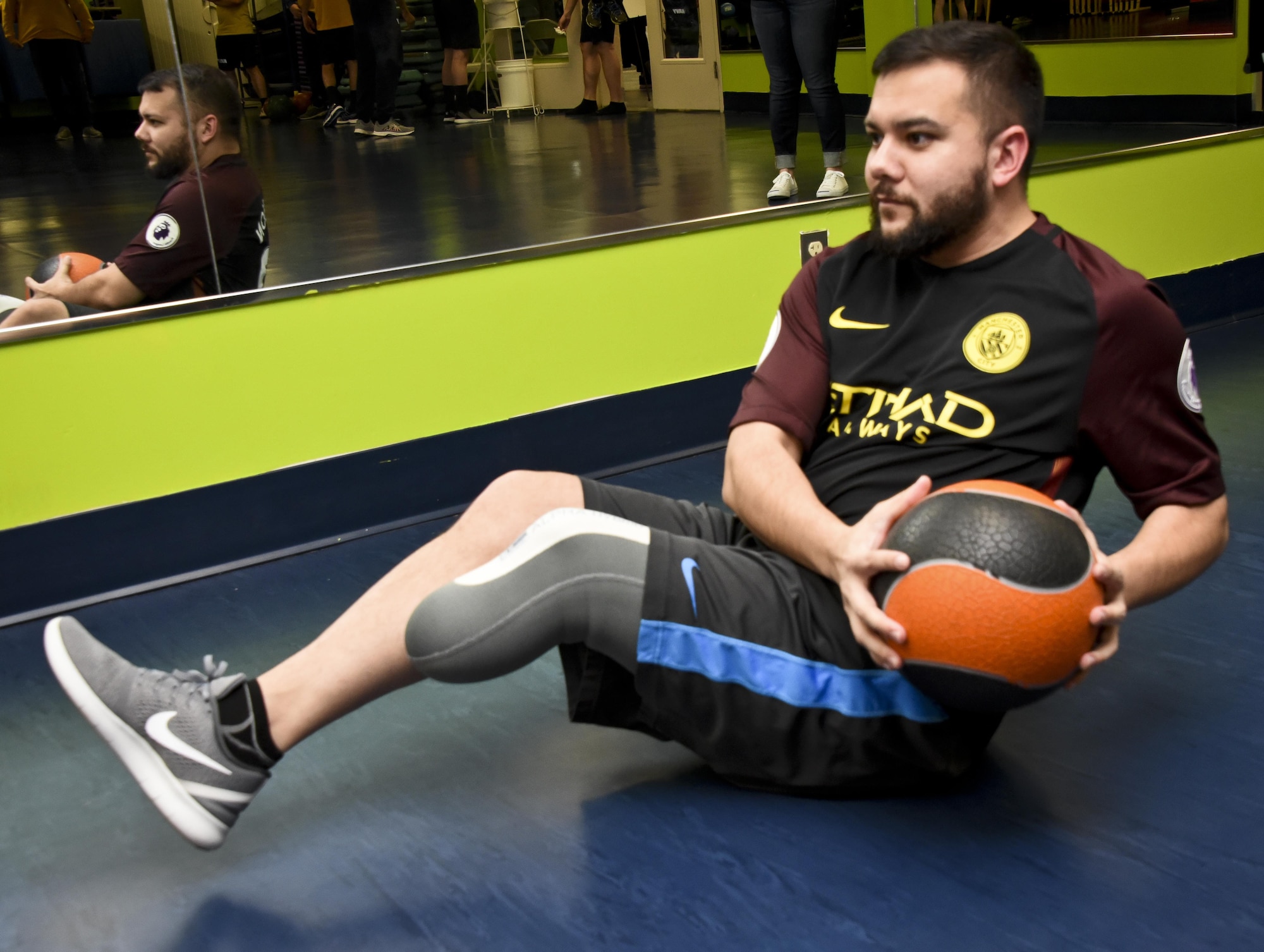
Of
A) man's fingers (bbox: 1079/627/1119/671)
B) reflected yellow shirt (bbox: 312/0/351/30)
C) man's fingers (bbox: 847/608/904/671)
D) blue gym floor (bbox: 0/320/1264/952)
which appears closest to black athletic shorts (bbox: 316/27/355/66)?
reflected yellow shirt (bbox: 312/0/351/30)

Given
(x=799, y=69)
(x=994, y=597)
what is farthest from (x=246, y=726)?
(x=799, y=69)

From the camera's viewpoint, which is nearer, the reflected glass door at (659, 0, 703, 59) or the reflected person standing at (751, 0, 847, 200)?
the reflected person standing at (751, 0, 847, 200)

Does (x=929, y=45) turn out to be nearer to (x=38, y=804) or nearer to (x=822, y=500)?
(x=822, y=500)

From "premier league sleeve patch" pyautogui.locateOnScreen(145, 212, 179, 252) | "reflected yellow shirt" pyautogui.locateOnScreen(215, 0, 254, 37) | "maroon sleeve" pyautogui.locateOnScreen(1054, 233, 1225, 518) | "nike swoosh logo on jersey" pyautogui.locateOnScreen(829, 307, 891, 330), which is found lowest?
"maroon sleeve" pyautogui.locateOnScreen(1054, 233, 1225, 518)

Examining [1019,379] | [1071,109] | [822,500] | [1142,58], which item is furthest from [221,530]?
[1142,58]

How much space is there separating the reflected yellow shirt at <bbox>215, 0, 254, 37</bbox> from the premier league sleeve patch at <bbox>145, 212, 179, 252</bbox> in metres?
0.42

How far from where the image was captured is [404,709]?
202 centimetres

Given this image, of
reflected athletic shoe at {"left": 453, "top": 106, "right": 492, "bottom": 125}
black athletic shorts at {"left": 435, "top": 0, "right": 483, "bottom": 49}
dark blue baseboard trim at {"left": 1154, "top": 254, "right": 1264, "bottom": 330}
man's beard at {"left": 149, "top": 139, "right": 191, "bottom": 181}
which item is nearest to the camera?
man's beard at {"left": 149, "top": 139, "right": 191, "bottom": 181}

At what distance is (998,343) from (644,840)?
2.55 ft

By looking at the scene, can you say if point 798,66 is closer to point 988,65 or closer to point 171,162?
point 171,162

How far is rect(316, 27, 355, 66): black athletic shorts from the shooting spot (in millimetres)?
2877

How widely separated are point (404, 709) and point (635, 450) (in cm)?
137

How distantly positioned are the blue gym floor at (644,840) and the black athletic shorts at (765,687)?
97 mm

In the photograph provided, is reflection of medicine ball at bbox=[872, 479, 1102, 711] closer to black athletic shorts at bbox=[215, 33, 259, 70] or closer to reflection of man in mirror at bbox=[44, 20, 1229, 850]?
reflection of man in mirror at bbox=[44, 20, 1229, 850]
